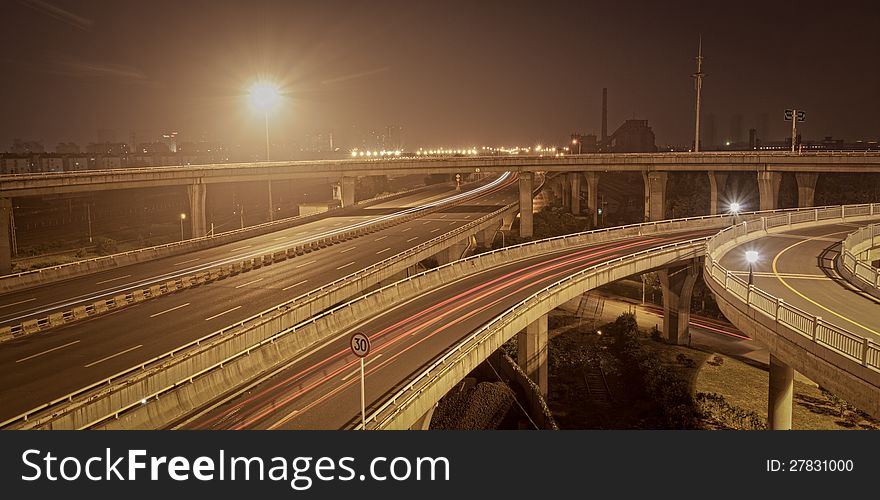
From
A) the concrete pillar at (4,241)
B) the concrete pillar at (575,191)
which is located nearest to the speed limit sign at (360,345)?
the concrete pillar at (4,241)

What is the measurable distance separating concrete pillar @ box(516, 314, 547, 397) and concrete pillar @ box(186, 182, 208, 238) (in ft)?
156

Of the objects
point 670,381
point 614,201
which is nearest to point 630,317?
point 670,381

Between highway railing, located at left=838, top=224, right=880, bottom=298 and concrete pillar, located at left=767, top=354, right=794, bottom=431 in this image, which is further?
highway railing, located at left=838, top=224, right=880, bottom=298

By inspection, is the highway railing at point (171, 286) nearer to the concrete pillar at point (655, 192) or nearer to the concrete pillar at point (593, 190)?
the concrete pillar at point (655, 192)

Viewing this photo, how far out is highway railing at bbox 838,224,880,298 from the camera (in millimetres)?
31516

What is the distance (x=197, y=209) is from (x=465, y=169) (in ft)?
129

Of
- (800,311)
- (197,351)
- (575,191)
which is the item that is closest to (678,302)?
(800,311)

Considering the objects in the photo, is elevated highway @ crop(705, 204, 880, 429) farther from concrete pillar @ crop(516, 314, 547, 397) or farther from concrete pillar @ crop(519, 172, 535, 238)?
concrete pillar @ crop(519, 172, 535, 238)

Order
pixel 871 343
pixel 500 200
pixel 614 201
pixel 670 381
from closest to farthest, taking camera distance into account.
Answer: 1. pixel 871 343
2. pixel 670 381
3. pixel 500 200
4. pixel 614 201

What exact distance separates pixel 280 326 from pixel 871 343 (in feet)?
86.3

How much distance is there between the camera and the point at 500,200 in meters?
116

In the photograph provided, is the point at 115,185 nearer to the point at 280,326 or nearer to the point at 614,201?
the point at 280,326

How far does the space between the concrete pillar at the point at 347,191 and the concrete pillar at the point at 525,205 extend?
86.7 feet

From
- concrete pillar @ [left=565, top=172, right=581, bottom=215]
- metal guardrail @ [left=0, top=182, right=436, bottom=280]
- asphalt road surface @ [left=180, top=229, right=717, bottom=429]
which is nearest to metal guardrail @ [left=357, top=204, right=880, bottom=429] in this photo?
asphalt road surface @ [left=180, top=229, right=717, bottom=429]
